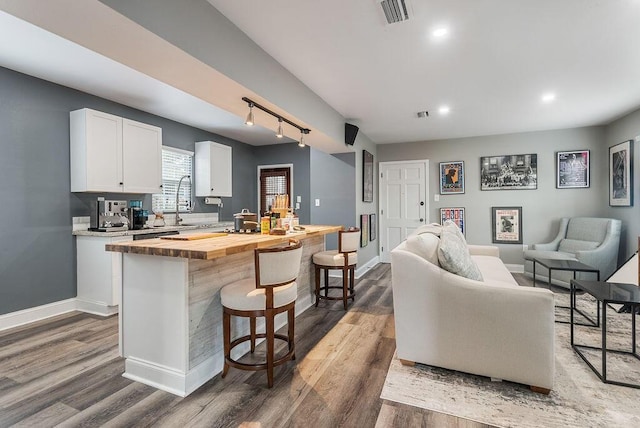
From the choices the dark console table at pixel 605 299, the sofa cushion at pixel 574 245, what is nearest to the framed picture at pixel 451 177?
the sofa cushion at pixel 574 245

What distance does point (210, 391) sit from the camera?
1935 millimetres

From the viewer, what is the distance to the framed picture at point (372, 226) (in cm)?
562

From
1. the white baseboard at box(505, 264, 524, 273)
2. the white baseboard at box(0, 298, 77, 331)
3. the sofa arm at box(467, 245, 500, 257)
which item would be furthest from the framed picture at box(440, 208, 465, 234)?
the white baseboard at box(0, 298, 77, 331)

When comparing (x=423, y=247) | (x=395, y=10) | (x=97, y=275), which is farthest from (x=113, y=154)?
(x=423, y=247)

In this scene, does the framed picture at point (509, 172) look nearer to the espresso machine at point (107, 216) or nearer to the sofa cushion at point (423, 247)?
the sofa cushion at point (423, 247)

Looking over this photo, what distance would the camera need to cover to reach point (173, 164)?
502 cm

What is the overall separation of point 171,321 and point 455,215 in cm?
511

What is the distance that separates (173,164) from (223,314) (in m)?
3.69

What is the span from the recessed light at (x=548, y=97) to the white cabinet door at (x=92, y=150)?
505 centimetres

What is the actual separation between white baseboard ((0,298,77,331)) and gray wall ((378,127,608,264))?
18.1ft

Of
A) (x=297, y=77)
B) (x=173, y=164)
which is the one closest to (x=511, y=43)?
(x=297, y=77)

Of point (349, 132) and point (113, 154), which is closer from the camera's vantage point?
point (113, 154)

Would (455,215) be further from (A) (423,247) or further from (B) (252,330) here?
(B) (252,330)

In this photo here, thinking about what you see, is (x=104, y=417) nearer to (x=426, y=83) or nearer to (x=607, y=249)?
(x=426, y=83)
